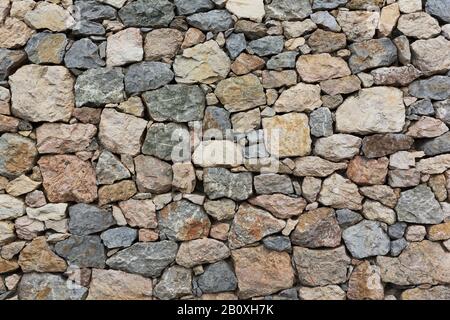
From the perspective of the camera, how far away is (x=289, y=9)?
3.10 meters

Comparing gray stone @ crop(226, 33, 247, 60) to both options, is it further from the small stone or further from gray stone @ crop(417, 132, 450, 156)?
gray stone @ crop(417, 132, 450, 156)

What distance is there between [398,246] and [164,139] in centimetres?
189

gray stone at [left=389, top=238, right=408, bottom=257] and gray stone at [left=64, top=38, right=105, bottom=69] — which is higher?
gray stone at [left=64, top=38, right=105, bottom=69]

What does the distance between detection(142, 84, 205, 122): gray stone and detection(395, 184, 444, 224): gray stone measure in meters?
1.65

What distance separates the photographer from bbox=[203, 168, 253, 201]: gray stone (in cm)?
309

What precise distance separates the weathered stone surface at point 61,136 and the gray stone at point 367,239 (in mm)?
2033

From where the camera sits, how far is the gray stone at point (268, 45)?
3092mm

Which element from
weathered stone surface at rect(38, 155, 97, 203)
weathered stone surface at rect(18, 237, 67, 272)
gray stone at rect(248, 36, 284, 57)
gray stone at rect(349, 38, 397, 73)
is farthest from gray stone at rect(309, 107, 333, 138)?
weathered stone surface at rect(18, 237, 67, 272)

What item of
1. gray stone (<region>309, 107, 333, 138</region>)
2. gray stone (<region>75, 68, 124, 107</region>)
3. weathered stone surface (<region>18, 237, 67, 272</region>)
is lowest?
weathered stone surface (<region>18, 237, 67, 272</region>)

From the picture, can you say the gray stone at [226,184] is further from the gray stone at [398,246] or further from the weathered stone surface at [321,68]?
the gray stone at [398,246]

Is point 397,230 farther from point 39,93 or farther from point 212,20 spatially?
point 39,93

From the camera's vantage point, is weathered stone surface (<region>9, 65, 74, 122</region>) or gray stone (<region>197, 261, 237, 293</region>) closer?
weathered stone surface (<region>9, 65, 74, 122</region>)

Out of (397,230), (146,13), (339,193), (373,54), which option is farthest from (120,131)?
(397,230)

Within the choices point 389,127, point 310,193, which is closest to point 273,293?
point 310,193
